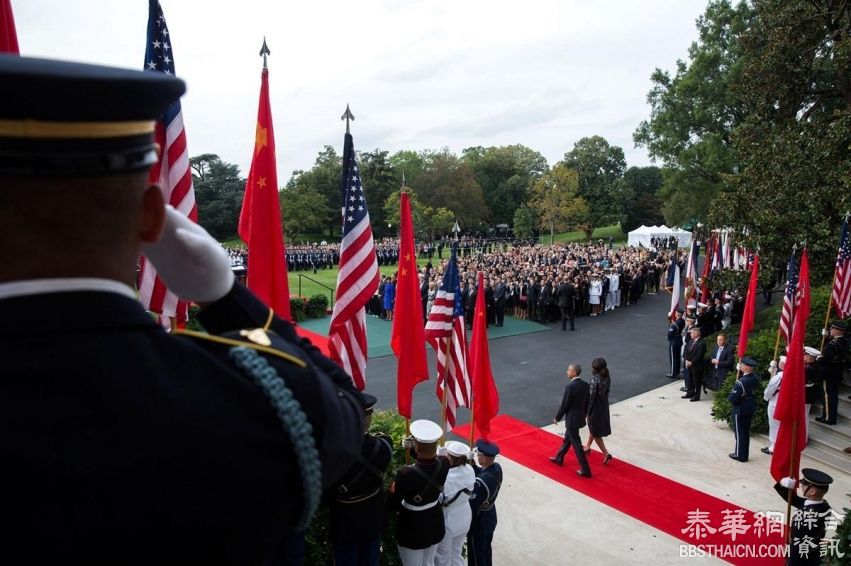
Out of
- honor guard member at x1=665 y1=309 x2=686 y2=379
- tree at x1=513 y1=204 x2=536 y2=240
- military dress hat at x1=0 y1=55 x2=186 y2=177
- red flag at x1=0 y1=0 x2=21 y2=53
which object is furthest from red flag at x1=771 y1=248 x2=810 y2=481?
tree at x1=513 y1=204 x2=536 y2=240

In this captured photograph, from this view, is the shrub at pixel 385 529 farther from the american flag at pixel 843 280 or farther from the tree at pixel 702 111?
the tree at pixel 702 111

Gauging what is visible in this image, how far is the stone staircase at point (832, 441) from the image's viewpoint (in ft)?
31.2

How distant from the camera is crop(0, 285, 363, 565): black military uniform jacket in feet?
3.21

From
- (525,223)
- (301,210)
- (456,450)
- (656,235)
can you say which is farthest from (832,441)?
(525,223)

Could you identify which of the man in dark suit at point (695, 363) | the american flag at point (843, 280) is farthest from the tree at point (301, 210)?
the american flag at point (843, 280)

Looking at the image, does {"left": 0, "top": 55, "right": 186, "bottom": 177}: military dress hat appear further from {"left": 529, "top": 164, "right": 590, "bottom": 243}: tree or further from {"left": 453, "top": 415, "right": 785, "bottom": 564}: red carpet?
{"left": 529, "top": 164, "right": 590, "bottom": 243}: tree

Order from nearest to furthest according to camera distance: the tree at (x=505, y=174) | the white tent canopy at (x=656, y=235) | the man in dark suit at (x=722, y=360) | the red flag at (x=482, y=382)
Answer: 1. the red flag at (x=482, y=382)
2. the man in dark suit at (x=722, y=360)
3. the white tent canopy at (x=656, y=235)
4. the tree at (x=505, y=174)

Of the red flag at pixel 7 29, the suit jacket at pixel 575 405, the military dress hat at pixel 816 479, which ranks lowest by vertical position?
the suit jacket at pixel 575 405

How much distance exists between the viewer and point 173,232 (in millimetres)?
1307

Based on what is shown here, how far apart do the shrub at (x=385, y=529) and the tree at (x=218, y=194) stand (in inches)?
2033

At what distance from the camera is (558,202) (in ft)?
191

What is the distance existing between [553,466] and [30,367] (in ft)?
30.2

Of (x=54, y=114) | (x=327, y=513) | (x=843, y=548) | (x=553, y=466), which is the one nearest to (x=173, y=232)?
(x=54, y=114)

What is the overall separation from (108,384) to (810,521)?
264 inches
